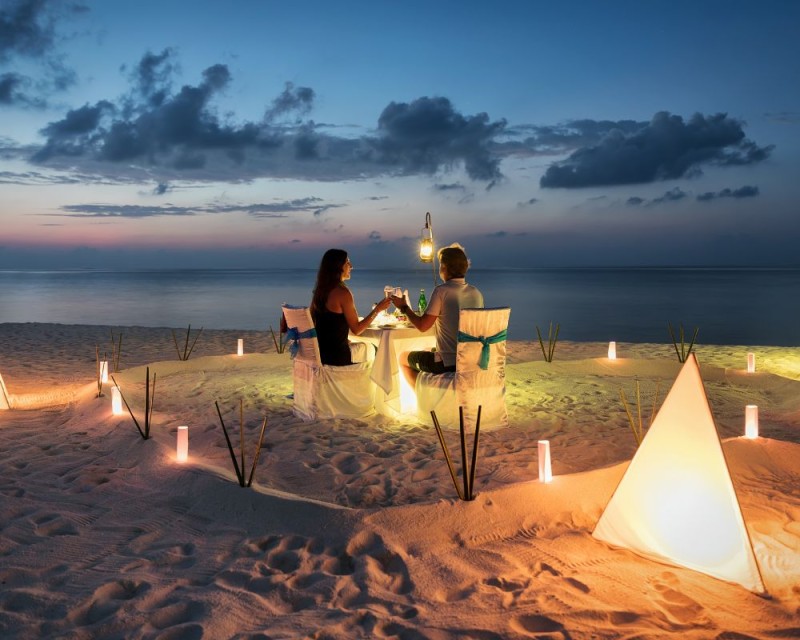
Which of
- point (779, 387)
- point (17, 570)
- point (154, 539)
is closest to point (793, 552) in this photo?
point (154, 539)

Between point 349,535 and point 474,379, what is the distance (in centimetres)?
207

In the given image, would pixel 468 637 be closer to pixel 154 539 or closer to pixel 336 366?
pixel 154 539

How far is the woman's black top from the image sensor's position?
16.3 ft

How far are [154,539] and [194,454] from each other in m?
1.33

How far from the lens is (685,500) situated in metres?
2.59

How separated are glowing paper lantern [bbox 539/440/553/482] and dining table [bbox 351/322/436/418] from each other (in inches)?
71.3

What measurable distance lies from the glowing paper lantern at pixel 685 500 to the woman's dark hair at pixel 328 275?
2.74m

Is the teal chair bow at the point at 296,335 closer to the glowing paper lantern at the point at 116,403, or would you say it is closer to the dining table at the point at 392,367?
the dining table at the point at 392,367

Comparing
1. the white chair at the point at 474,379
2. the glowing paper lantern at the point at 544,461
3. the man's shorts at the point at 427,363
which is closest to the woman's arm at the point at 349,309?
the man's shorts at the point at 427,363

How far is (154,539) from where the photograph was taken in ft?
9.32

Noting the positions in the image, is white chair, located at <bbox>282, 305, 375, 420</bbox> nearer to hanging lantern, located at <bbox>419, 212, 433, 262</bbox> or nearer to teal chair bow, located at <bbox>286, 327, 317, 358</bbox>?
teal chair bow, located at <bbox>286, 327, 317, 358</bbox>

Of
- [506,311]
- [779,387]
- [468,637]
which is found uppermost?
[506,311]

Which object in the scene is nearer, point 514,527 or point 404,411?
point 514,527

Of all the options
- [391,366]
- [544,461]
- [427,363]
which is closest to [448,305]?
[427,363]
